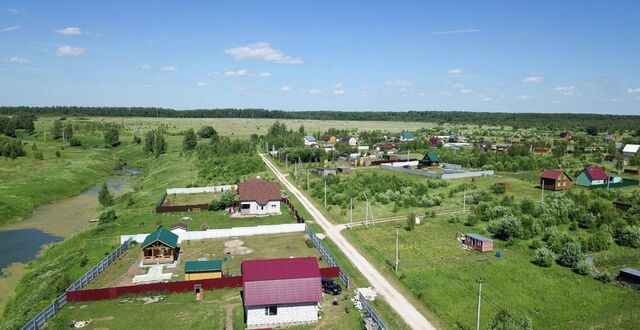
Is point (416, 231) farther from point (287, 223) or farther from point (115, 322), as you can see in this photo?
point (115, 322)

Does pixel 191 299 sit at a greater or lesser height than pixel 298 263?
lesser

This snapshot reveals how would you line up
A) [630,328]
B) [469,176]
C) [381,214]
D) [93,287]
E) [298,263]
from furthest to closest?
1. [469,176]
2. [381,214]
3. [93,287]
4. [298,263]
5. [630,328]

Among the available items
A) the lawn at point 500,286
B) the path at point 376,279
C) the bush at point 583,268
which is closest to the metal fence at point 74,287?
the path at point 376,279

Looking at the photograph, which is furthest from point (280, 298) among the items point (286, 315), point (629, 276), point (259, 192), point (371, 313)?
point (259, 192)

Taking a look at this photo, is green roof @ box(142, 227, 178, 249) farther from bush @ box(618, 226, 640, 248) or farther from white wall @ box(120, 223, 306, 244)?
bush @ box(618, 226, 640, 248)

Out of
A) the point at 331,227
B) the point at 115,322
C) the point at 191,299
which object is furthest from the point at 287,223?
the point at 115,322

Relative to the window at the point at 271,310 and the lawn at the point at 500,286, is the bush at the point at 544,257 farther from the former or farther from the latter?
the window at the point at 271,310
